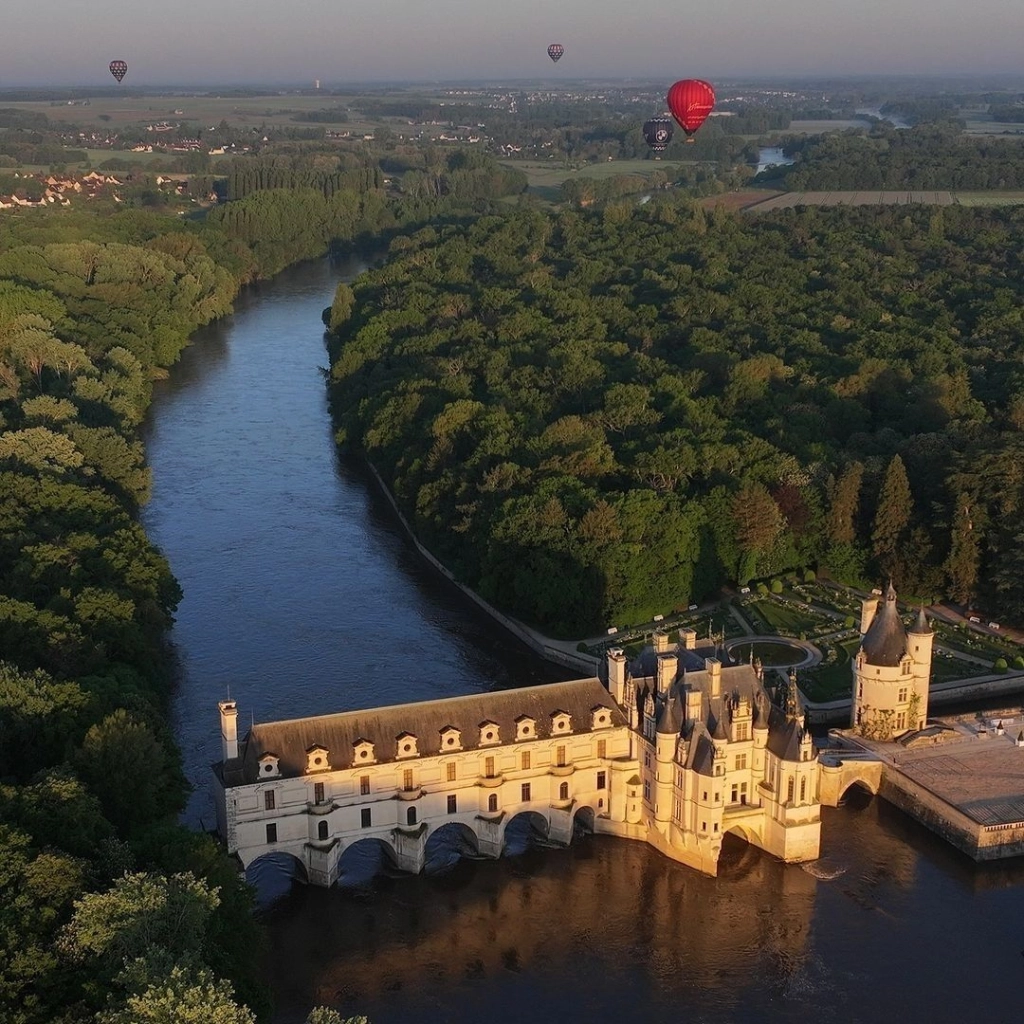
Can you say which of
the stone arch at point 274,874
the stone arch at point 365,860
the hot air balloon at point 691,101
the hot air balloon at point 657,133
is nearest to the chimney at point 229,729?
the stone arch at point 274,874

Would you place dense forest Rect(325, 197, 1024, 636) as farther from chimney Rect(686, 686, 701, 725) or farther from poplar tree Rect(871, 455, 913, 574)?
chimney Rect(686, 686, 701, 725)

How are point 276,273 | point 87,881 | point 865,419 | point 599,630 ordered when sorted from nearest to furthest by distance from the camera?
point 87,881 → point 599,630 → point 865,419 → point 276,273

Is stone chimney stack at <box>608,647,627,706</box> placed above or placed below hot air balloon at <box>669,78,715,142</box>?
below

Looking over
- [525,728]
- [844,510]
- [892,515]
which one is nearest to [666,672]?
[525,728]

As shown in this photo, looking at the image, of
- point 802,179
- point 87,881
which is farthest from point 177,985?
point 802,179

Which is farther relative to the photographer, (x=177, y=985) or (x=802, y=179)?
(x=802, y=179)

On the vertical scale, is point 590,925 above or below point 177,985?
below

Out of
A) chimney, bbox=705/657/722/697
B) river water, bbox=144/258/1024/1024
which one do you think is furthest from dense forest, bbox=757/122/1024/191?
chimney, bbox=705/657/722/697

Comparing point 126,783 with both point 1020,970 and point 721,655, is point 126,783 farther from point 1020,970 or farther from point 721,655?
point 1020,970

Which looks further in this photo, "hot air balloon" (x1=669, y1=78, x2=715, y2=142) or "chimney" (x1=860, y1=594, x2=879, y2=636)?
"hot air balloon" (x1=669, y1=78, x2=715, y2=142)
